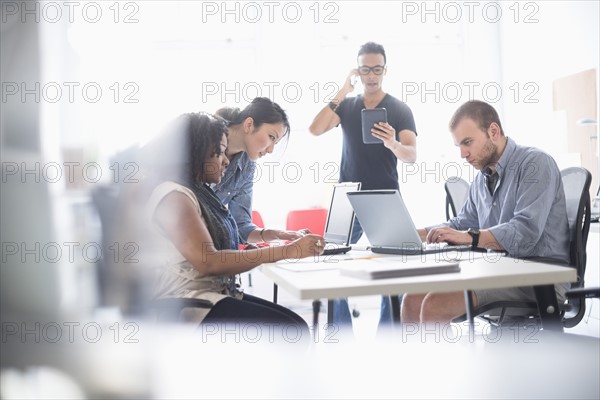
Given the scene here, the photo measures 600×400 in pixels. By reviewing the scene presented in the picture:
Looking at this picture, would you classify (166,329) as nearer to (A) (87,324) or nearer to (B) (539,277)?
(A) (87,324)

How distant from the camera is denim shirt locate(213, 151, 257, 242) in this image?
8.36 ft

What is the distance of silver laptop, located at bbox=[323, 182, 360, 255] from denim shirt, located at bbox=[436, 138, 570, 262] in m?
0.52

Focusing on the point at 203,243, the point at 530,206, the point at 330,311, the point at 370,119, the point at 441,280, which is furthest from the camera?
the point at 370,119

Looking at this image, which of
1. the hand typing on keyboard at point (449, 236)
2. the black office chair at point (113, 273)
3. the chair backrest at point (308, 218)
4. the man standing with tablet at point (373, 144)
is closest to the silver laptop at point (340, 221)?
the hand typing on keyboard at point (449, 236)

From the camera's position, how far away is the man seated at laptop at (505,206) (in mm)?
2004

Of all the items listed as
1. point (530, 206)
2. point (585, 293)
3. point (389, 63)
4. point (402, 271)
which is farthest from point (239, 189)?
point (389, 63)

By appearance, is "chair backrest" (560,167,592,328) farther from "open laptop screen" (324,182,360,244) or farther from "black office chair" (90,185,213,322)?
"black office chair" (90,185,213,322)

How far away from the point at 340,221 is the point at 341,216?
2 cm

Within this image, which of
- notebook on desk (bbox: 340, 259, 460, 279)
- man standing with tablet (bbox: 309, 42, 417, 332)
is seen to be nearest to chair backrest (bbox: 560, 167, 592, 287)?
notebook on desk (bbox: 340, 259, 460, 279)

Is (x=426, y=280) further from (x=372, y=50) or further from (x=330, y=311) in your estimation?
(x=372, y=50)

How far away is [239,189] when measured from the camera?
2658mm

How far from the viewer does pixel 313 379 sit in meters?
0.95

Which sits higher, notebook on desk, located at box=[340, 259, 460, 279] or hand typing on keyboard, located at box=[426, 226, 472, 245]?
hand typing on keyboard, located at box=[426, 226, 472, 245]

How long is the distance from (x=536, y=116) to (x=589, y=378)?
14.8 ft
